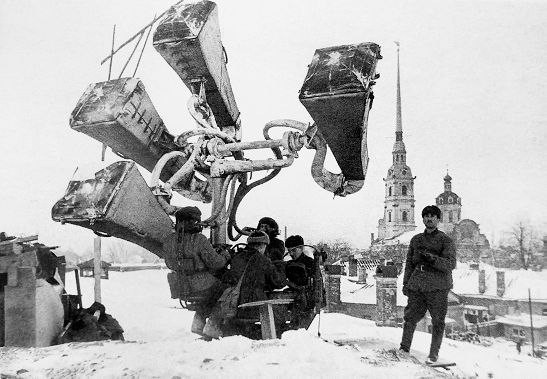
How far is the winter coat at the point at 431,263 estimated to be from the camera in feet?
12.8

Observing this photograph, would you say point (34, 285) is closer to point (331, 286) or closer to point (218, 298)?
point (218, 298)

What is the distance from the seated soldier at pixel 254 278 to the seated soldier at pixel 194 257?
236 mm

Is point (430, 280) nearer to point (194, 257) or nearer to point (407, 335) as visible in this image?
point (407, 335)

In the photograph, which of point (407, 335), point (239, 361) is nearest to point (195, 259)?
point (239, 361)

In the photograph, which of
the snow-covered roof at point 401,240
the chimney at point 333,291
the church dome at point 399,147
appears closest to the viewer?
the chimney at point 333,291

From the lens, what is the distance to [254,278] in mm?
3969

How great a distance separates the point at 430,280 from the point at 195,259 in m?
2.07

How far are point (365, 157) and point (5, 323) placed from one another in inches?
150

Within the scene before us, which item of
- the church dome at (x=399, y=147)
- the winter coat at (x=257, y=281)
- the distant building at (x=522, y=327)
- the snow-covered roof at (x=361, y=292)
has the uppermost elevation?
the church dome at (x=399, y=147)

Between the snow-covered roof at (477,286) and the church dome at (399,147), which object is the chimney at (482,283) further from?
the church dome at (399,147)

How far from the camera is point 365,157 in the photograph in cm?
455

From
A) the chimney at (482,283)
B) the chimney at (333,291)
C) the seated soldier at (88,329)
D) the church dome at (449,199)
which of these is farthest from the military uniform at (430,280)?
the church dome at (449,199)

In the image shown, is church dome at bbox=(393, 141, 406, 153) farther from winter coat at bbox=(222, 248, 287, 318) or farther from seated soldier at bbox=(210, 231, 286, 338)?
winter coat at bbox=(222, 248, 287, 318)

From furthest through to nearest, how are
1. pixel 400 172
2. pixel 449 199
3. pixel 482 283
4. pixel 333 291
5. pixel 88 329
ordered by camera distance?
pixel 400 172, pixel 449 199, pixel 482 283, pixel 333 291, pixel 88 329
